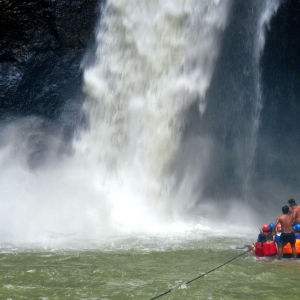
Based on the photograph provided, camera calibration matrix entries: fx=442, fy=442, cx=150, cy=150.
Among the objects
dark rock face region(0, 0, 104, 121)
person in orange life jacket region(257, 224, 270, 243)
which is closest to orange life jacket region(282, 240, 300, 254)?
person in orange life jacket region(257, 224, 270, 243)

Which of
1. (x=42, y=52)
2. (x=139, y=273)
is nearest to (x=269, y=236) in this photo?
(x=139, y=273)

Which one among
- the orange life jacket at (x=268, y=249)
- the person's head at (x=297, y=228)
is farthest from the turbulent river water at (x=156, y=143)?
the person's head at (x=297, y=228)

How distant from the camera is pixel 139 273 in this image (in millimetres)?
7617

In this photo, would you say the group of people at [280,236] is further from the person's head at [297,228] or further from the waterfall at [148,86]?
the waterfall at [148,86]

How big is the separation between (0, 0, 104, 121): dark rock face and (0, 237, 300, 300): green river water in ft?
23.7

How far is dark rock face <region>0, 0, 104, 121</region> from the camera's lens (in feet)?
49.5

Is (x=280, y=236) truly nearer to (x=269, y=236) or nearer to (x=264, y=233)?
(x=269, y=236)

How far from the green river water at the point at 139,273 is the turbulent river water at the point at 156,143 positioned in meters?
0.82

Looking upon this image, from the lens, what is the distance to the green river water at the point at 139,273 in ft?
21.3

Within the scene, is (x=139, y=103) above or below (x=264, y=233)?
above

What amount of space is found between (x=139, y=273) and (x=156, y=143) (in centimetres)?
727

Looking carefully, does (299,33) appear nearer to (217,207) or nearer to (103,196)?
(217,207)

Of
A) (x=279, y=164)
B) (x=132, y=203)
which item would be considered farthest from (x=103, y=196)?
(x=279, y=164)

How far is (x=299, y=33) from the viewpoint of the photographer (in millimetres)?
14945
